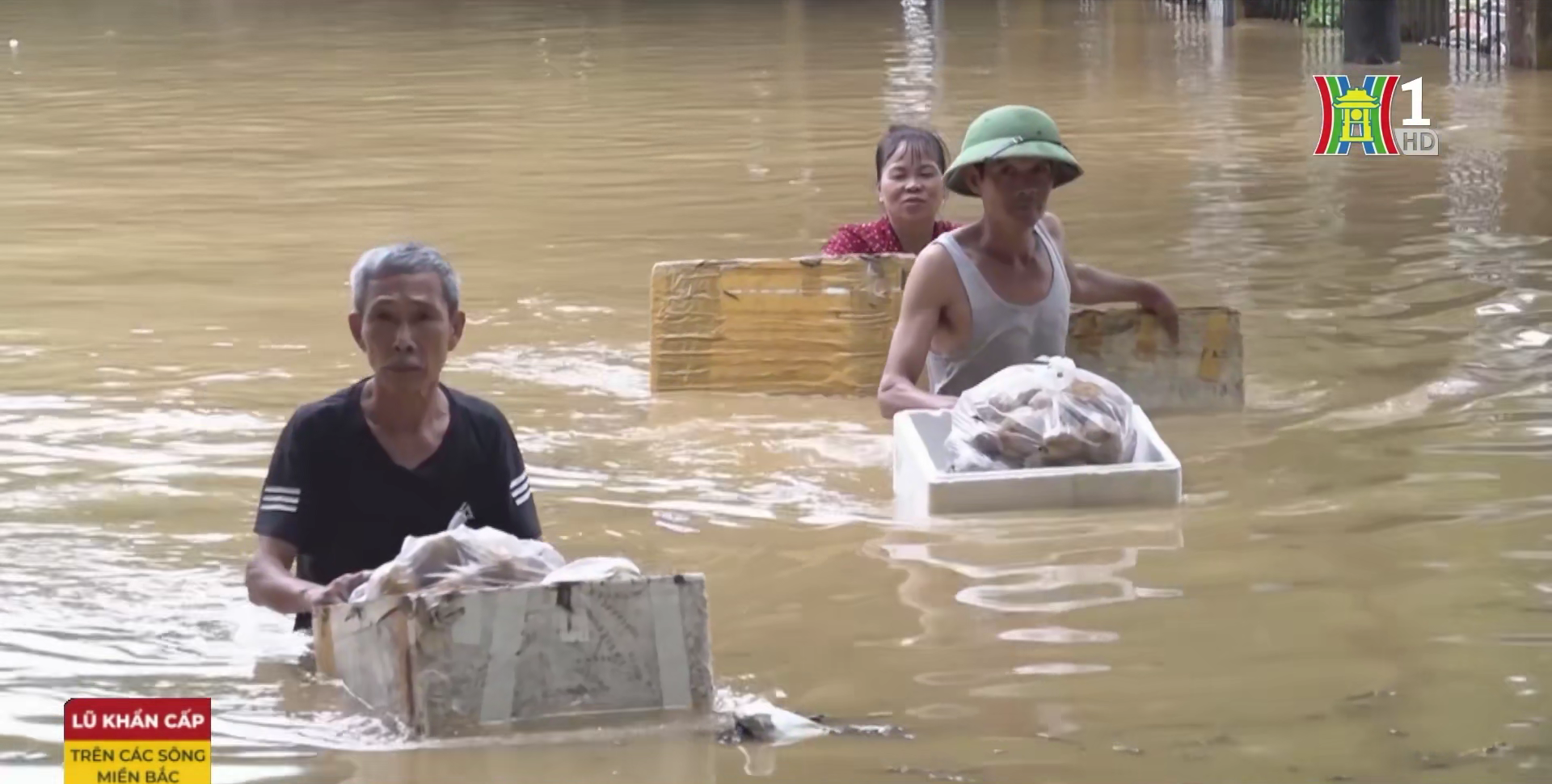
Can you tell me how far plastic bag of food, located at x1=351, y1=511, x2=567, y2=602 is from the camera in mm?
4223

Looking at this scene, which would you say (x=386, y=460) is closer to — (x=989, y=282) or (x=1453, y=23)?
(x=989, y=282)

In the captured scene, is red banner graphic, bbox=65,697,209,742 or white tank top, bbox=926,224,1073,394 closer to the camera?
red banner graphic, bbox=65,697,209,742

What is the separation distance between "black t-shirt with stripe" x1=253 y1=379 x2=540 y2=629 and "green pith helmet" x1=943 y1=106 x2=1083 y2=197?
177 centimetres

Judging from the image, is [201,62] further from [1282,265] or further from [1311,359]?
[1311,359]

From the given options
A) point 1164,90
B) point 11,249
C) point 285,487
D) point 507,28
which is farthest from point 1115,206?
point 507,28

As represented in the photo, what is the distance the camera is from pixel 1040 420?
5.74 metres

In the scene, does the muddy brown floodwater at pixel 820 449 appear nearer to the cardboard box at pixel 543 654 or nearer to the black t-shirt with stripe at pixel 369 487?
the cardboard box at pixel 543 654

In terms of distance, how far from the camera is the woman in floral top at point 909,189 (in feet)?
23.2

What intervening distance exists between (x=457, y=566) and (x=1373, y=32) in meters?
16.6

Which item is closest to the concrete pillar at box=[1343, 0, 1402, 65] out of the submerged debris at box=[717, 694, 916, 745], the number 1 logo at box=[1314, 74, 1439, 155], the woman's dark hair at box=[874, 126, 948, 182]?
the number 1 logo at box=[1314, 74, 1439, 155]

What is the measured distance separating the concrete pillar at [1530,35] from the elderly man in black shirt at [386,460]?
15321mm

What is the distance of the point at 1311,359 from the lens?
803 centimetres

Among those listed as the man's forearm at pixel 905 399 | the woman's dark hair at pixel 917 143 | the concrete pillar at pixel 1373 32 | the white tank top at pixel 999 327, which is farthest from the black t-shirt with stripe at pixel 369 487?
the concrete pillar at pixel 1373 32

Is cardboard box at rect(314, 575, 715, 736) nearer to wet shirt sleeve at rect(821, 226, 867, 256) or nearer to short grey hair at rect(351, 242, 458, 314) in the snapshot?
short grey hair at rect(351, 242, 458, 314)
